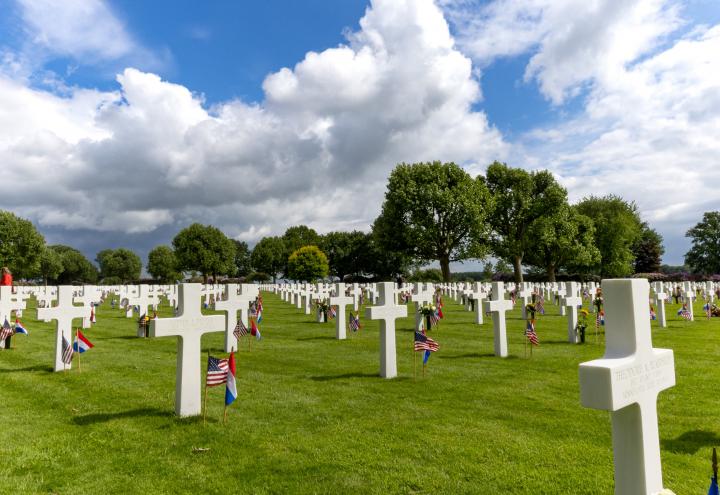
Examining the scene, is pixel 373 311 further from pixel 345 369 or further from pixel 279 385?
pixel 279 385

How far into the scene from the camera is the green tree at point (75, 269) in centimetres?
10369

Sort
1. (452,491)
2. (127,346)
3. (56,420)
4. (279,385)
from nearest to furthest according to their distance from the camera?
1. (452,491)
2. (56,420)
3. (279,385)
4. (127,346)

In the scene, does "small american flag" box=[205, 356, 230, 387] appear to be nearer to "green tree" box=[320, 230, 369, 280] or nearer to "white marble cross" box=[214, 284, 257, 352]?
"white marble cross" box=[214, 284, 257, 352]

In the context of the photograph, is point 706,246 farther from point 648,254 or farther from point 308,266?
point 308,266

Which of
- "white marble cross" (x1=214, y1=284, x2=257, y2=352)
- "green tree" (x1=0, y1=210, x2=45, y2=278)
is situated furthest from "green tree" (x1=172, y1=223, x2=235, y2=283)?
"white marble cross" (x1=214, y1=284, x2=257, y2=352)

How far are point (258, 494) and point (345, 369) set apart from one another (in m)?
6.15

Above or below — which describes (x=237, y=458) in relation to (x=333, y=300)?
below

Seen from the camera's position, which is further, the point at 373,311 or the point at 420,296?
the point at 420,296

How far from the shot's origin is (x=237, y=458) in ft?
18.0

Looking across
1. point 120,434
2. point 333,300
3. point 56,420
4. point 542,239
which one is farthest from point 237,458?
point 542,239

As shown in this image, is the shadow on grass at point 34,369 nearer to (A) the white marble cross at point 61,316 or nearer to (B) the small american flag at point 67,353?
(A) the white marble cross at point 61,316

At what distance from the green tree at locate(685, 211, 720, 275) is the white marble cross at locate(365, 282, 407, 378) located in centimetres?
8175

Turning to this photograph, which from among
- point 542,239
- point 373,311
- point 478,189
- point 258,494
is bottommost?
point 258,494

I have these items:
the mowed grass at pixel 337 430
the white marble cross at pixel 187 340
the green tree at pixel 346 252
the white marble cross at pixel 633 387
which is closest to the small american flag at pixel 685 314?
the mowed grass at pixel 337 430
